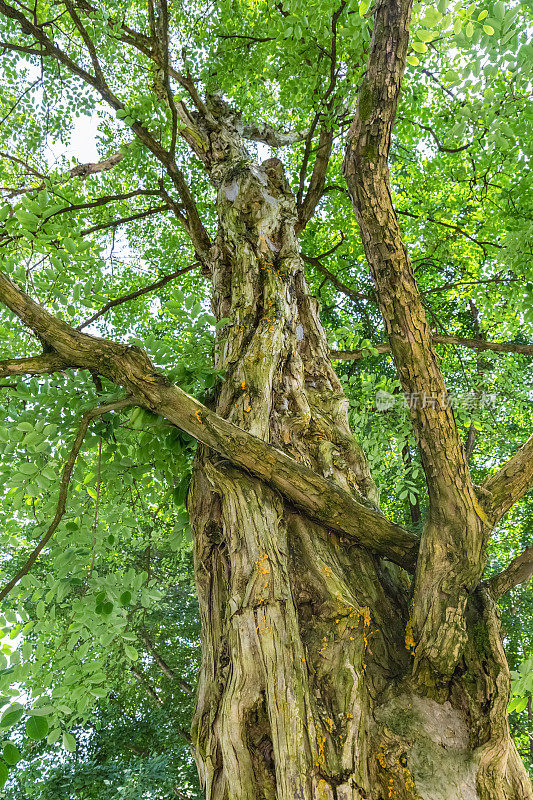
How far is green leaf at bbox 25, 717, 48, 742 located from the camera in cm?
160

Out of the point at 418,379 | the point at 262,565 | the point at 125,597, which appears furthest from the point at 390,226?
the point at 125,597

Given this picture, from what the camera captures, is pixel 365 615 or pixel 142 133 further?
pixel 142 133

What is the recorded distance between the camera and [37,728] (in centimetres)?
162

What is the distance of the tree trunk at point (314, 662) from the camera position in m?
1.51

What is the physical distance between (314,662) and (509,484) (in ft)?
3.18

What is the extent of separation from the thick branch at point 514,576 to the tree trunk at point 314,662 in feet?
0.24

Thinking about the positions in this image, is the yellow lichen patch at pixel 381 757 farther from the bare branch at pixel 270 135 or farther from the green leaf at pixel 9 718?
the bare branch at pixel 270 135

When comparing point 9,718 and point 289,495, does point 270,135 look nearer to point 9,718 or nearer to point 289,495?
point 289,495

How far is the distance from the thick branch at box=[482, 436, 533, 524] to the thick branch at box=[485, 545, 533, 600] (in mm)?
170

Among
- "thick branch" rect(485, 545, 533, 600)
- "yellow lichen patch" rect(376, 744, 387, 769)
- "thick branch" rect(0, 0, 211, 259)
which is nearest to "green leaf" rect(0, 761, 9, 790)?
"yellow lichen patch" rect(376, 744, 387, 769)

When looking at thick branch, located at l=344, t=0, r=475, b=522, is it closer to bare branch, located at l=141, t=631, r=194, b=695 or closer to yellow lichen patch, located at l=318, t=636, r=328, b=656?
yellow lichen patch, located at l=318, t=636, r=328, b=656

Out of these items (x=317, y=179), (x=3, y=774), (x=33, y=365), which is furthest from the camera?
(x=317, y=179)

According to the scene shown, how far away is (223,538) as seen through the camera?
87.4 inches

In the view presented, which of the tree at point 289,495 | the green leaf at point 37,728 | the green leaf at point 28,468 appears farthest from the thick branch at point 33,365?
the green leaf at point 37,728
